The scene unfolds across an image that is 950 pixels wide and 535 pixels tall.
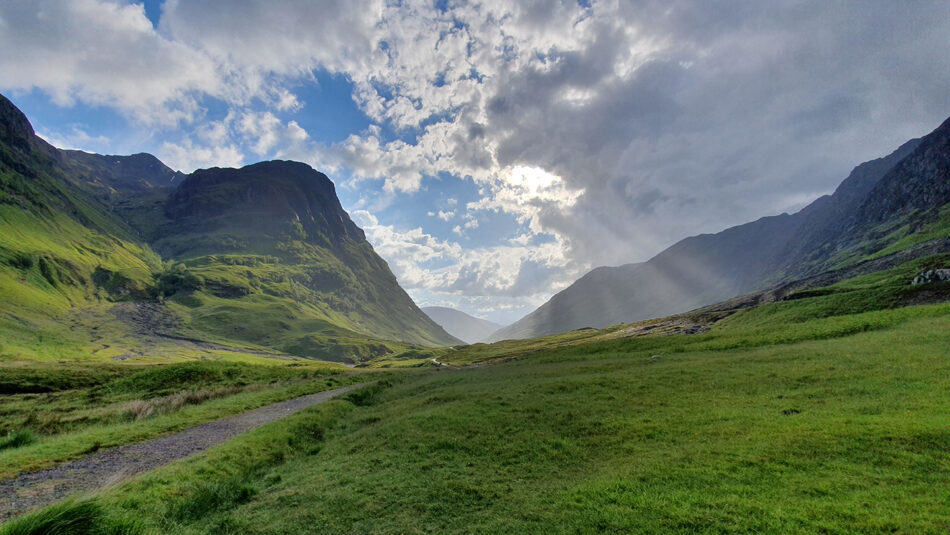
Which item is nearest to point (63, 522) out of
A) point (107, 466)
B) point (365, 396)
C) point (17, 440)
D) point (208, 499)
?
point (208, 499)

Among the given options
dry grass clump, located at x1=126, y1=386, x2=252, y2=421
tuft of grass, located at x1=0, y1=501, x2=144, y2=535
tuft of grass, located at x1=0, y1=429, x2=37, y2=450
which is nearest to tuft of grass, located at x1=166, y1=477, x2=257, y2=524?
tuft of grass, located at x1=0, y1=501, x2=144, y2=535

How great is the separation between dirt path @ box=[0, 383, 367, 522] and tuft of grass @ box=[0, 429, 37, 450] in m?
5.34

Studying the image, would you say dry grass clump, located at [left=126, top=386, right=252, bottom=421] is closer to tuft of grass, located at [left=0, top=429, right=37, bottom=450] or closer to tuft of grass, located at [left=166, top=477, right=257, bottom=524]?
tuft of grass, located at [left=0, top=429, right=37, bottom=450]

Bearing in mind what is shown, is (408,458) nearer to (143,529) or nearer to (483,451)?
(483,451)

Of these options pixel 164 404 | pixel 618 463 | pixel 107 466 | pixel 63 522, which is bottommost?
pixel 618 463

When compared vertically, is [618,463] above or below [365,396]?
above

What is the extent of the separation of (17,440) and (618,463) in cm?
3297

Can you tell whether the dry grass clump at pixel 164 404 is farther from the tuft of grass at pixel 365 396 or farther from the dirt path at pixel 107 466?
the tuft of grass at pixel 365 396

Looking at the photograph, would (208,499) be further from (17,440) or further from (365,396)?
(365,396)

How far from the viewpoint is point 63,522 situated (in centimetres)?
661

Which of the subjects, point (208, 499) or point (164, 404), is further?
point (164, 404)

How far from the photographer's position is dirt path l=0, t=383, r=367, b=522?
1362 centimetres

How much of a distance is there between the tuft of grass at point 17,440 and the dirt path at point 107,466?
5342 mm

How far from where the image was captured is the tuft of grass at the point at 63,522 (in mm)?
6117
